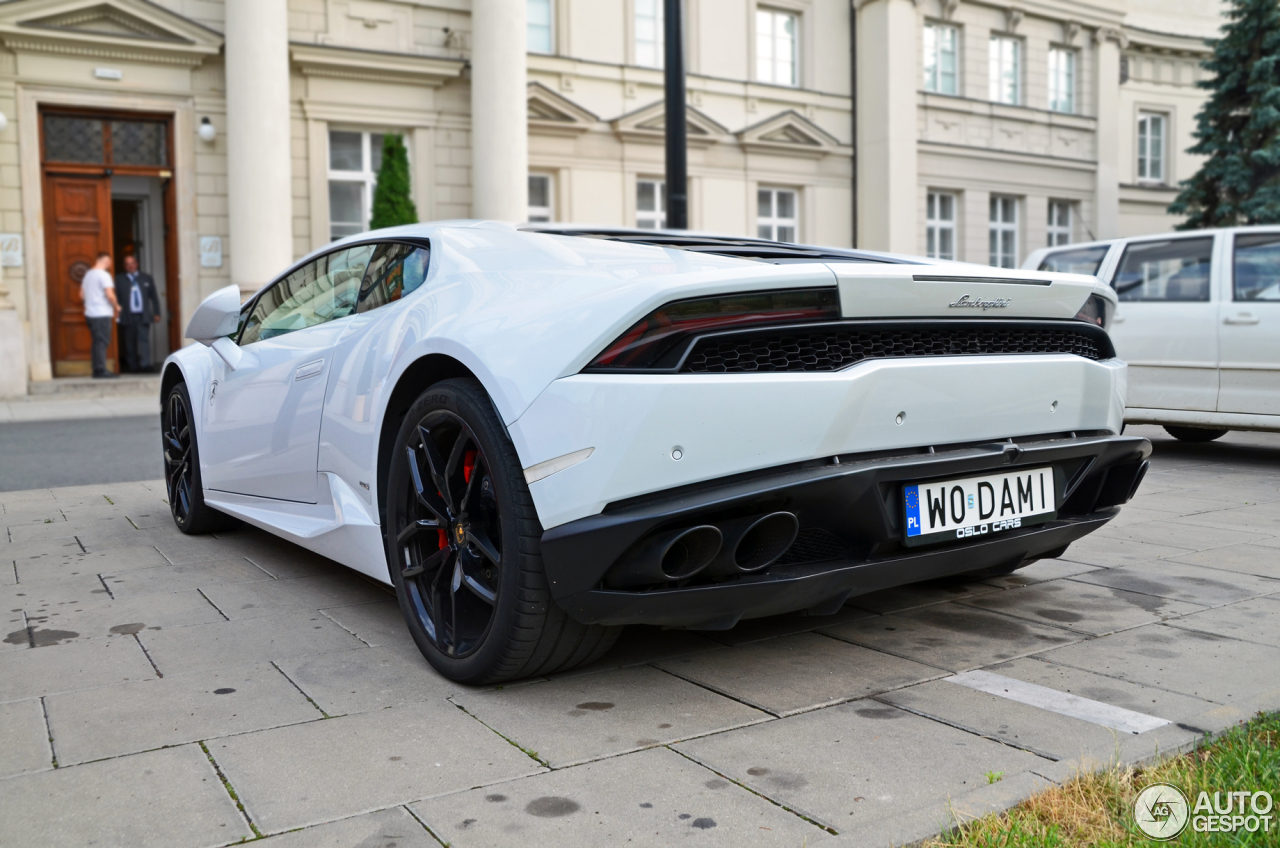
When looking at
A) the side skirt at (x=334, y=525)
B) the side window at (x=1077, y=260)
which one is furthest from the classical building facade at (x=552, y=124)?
the side skirt at (x=334, y=525)

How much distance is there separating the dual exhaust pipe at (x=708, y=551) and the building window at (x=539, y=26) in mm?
17676

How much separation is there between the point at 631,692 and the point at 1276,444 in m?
7.62

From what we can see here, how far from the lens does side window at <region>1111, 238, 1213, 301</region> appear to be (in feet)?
25.4

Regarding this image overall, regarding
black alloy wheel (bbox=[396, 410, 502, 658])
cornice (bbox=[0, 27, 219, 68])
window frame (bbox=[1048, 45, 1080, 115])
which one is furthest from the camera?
window frame (bbox=[1048, 45, 1080, 115])

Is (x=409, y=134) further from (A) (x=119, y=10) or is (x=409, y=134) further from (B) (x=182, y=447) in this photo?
(B) (x=182, y=447)

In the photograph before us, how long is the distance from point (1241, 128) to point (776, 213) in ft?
34.1

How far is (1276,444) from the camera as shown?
874 centimetres

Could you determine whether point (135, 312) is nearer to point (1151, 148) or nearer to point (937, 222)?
point (937, 222)

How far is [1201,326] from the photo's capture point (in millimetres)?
7594

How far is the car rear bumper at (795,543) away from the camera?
101 inches

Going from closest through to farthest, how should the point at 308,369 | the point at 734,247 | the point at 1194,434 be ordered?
the point at 734,247
the point at 308,369
the point at 1194,434

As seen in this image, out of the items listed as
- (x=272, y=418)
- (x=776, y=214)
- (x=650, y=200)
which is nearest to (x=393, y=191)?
(x=650, y=200)

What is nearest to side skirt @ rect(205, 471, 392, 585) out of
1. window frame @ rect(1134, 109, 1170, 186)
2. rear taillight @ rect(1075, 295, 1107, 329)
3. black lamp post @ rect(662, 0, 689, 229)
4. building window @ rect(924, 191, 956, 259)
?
rear taillight @ rect(1075, 295, 1107, 329)

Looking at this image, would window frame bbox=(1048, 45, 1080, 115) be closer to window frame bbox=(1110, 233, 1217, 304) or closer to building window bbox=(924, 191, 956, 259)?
building window bbox=(924, 191, 956, 259)
